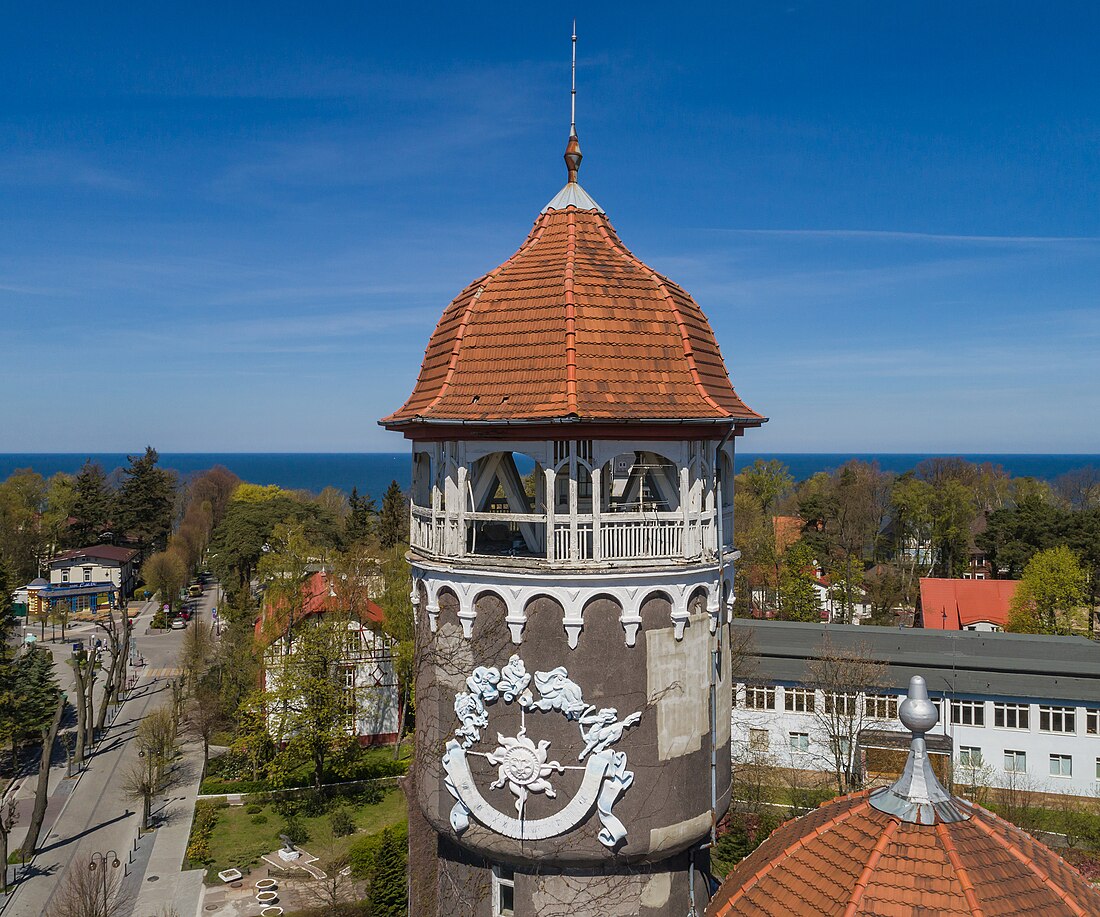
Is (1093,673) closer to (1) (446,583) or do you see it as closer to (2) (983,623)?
(2) (983,623)

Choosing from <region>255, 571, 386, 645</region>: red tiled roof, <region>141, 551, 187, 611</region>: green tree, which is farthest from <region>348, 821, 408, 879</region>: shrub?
<region>141, 551, 187, 611</region>: green tree

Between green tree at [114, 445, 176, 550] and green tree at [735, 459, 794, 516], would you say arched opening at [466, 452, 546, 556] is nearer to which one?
green tree at [735, 459, 794, 516]

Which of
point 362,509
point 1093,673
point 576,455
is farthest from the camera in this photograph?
point 362,509

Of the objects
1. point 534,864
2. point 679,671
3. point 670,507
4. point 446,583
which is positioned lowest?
point 534,864

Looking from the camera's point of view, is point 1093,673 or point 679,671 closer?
point 679,671

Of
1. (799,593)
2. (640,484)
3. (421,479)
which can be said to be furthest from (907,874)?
(799,593)

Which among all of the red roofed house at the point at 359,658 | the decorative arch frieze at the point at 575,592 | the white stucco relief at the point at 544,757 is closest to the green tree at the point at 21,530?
the red roofed house at the point at 359,658

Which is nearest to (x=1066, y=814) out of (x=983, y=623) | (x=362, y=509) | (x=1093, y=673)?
(x=1093, y=673)

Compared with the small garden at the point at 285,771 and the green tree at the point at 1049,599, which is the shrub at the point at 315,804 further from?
the green tree at the point at 1049,599

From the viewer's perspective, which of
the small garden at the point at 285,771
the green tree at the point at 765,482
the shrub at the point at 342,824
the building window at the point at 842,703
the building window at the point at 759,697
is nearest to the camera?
the shrub at the point at 342,824
